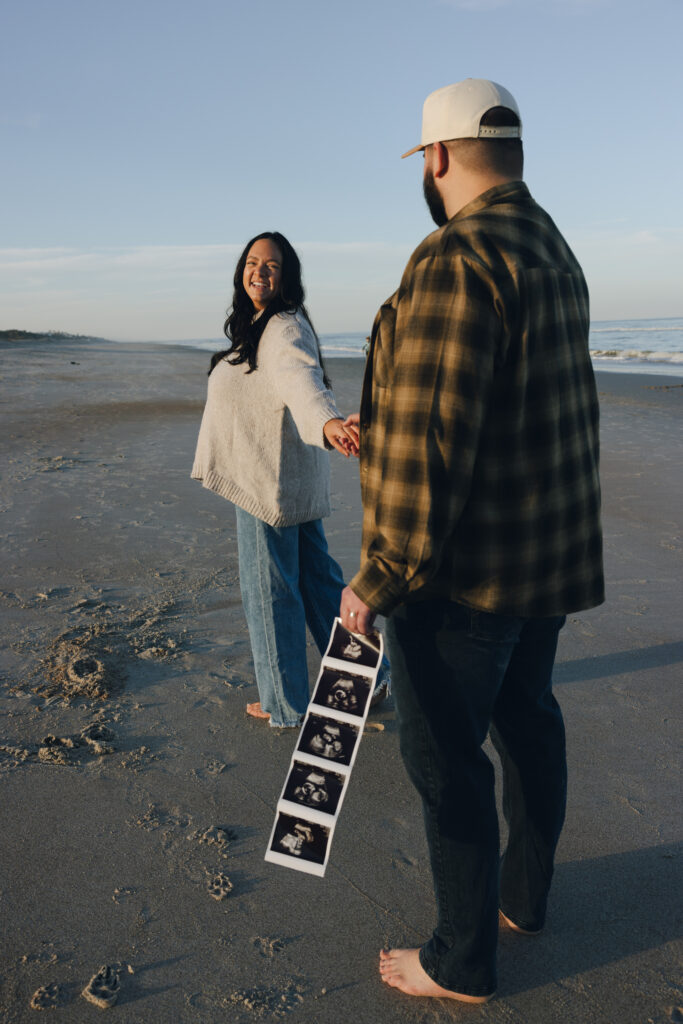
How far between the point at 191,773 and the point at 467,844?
1421 millimetres

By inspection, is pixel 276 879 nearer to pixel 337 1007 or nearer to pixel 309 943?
pixel 309 943

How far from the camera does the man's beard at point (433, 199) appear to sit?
1860mm

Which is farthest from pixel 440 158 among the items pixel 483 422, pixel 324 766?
pixel 324 766

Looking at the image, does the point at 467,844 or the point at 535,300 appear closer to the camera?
the point at 535,300

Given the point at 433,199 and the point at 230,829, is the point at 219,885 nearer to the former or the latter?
the point at 230,829

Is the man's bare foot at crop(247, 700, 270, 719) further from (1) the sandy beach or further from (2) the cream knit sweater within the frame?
(2) the cream knit sweater

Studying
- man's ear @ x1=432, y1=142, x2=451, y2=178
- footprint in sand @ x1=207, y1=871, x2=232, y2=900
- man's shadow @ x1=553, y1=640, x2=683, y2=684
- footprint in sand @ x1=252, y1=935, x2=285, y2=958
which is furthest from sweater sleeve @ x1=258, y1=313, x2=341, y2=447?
man's shadow @ x1=553, y1=640, x2=683, y2=684

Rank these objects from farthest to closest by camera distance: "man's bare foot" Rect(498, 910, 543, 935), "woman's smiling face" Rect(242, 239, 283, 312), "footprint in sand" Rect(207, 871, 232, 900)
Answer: "woman's smiling face" Rect(242, 239, 283, 312) < "footprint in sand" Rect(207, 871, 232, 900) < "man's bare foot" Rect(498, 910, 543, 935)

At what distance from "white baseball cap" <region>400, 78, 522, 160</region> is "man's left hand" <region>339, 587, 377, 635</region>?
103cm

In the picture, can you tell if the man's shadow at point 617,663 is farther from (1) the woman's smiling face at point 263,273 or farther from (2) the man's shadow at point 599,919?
(1) the woman's smiling face at point 263,273

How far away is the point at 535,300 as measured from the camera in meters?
1.66

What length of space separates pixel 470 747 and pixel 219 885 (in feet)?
3.37

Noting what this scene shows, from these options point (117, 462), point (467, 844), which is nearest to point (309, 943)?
point (467, 844)

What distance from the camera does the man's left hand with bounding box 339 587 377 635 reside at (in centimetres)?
178
